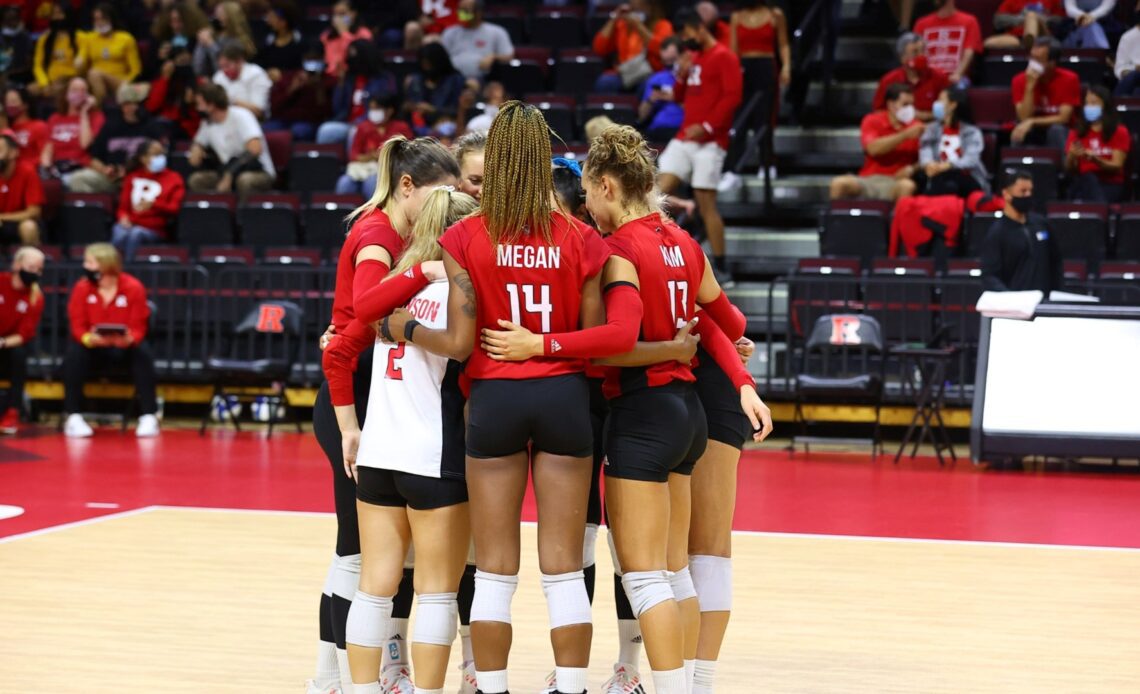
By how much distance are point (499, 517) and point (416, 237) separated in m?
0.80

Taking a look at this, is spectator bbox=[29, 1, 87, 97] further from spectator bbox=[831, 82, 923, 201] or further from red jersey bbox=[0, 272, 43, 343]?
spectator bbox=[831, 82, 923, 201]

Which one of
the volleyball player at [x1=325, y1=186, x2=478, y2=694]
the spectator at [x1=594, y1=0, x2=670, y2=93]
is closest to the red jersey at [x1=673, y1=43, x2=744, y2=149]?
the spectator at [x1=594, y1=0, x2=670, y2=93]

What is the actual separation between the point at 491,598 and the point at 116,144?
11.7 meters

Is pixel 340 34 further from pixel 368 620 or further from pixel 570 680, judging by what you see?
pixel 570 680

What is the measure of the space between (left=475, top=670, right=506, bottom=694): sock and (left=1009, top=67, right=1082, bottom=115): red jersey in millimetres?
9901

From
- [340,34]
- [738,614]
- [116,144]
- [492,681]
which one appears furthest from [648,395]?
[340,34]

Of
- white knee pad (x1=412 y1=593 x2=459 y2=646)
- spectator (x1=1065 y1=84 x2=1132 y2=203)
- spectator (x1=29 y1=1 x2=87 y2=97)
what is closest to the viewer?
white knee pad (x1=412 y1=593 x2=459 y2=646)

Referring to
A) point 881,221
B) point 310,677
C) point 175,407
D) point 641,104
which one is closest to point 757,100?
point 641,104

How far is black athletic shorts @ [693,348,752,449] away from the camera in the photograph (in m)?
4.40

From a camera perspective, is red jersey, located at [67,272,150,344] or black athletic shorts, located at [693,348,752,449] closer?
black athletic shorts, located at [693,348,752,449]

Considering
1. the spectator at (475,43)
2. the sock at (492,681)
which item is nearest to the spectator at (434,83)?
the spectator at (475,43)

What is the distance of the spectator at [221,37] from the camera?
15.5 meters

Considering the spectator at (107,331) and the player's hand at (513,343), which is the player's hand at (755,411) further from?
the spectator at (107,331)

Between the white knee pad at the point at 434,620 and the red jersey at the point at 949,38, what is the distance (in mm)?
10465
